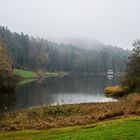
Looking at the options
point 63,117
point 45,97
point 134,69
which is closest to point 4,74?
point 45,97

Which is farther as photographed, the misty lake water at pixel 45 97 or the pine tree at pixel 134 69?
the pine tree at pixel 134 69

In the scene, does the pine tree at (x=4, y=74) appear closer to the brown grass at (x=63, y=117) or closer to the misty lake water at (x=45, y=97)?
the misty lake water at (x=45, y=97)

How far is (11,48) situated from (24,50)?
9992 mm

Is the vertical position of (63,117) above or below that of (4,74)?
below

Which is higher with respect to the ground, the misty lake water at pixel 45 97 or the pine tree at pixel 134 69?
the pine tree at pixel 134 69

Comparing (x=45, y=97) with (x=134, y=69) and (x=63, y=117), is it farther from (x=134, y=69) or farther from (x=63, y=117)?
(x=63, y=117)

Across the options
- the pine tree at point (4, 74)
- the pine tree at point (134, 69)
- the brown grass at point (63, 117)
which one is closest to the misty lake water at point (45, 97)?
the pine tree at point (4, 74)

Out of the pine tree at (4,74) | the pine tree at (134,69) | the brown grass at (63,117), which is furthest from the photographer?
the pine tree at (4,74)

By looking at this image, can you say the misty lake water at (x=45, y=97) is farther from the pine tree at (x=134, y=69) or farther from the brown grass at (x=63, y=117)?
the brown grass at (x=63, y=117)

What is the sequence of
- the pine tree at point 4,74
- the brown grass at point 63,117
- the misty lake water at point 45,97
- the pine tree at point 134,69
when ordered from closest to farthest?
the brown grass at point 63,117 → the misty lake water at point 45,97 → the pine tree at point 134,69 → the pine tree at point 4,74

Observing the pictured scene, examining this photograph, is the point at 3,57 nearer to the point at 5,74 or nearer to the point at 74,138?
the point at 5,74

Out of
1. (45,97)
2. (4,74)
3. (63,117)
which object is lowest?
(63,117)

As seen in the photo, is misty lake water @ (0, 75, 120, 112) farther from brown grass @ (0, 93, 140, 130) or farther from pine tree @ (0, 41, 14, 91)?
brown grass @ (0, 93, 140, 130)

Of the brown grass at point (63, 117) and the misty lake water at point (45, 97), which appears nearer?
the brown grass at point (63, 117)
